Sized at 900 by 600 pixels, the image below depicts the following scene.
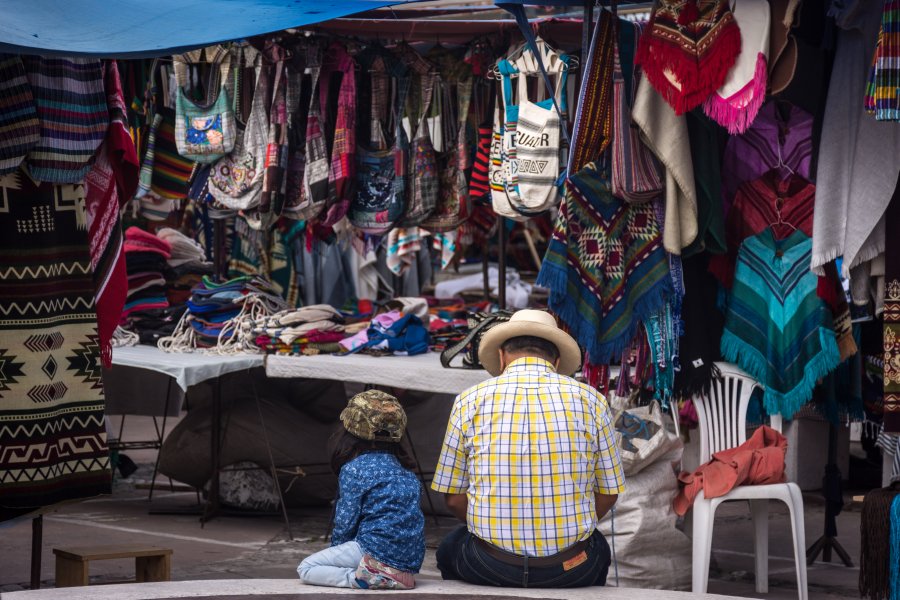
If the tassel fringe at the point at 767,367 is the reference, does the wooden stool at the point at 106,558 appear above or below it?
below

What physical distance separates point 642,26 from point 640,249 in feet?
3.17

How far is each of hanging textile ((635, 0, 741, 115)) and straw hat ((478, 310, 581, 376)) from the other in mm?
1097

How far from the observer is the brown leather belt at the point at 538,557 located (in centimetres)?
458

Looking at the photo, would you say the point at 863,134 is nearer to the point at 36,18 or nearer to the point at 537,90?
the point at 537,90

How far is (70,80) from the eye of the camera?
17.1 ft

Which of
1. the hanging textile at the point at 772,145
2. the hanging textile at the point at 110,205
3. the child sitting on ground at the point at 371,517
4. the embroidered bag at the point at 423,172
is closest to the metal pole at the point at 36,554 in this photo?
the hanging textile at the point at 110,205

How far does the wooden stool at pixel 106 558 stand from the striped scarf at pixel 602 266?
1.93 meters

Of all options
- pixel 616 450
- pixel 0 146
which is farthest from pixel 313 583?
pixel 0 146

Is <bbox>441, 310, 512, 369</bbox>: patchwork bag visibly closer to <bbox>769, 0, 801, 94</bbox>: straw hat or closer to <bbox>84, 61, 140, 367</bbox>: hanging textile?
<bbox>84, 61, 140, 367</bbox>: hanging textile

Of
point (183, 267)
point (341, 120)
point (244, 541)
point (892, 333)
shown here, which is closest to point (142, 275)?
point (183, 267)

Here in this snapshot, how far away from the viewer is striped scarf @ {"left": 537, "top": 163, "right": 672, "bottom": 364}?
225 inches

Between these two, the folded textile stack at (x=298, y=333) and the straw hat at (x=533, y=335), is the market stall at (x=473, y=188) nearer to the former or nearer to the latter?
the folded textile stack at (x=298, y=333)

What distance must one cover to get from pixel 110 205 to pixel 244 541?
2.44 meters

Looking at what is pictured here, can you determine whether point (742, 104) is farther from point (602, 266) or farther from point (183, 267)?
point (183, 267)
